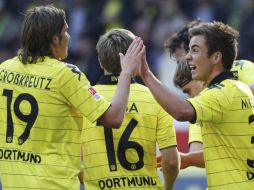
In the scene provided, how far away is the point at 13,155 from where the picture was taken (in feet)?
22.0

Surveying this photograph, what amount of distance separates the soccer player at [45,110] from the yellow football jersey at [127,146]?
32 cm

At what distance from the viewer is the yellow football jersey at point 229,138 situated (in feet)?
22.3

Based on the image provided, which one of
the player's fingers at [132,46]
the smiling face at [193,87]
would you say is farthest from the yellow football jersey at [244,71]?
the player's fingers at [132,46]

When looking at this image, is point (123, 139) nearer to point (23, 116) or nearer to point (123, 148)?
point (123, 148)

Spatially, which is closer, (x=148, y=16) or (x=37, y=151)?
(x=37, y=151)

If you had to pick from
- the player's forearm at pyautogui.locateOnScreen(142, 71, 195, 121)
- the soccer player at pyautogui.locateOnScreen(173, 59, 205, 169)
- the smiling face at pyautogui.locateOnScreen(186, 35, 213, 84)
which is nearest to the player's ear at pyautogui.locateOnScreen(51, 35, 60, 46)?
the player's forearm at pyautogui.locateOnScreen(142, 71, 195, 121)

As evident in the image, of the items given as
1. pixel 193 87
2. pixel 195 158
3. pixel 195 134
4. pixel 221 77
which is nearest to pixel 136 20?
pixel 193 87

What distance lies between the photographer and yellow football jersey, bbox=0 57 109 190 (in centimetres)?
664

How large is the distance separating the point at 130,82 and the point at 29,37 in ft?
2.44

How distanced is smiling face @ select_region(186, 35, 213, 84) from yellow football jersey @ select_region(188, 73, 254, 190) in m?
0.17

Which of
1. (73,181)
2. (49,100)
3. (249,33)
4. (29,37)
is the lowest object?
(73,181)

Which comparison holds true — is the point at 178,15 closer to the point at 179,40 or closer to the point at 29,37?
the point at 179,40

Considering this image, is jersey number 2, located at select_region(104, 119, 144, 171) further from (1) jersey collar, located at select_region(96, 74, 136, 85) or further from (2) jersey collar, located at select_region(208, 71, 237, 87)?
(2) jersey collar, located at select_region(208, 71, 237, 87)

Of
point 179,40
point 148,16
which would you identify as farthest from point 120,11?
point 179,40
